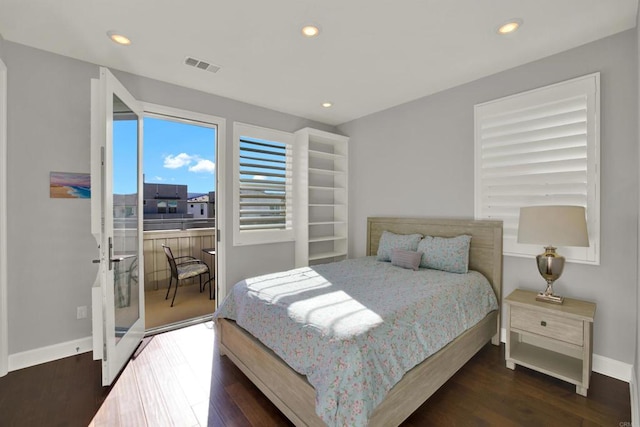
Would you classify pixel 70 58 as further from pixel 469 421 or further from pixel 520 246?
pixel 520 246

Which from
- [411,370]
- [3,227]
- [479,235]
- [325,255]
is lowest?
[411,370]

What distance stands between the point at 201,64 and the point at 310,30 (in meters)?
1.19

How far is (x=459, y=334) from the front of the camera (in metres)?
2.20

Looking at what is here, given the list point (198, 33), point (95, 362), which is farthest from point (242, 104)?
point (95, 362)

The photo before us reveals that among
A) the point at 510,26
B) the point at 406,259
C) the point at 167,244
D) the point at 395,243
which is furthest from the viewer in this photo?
the point at 167,244

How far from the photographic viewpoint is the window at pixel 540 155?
2.33 metres

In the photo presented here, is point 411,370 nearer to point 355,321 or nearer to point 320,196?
point 355,321

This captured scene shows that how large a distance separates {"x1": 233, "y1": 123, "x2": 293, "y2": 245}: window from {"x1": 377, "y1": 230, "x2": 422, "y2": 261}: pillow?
4.50ft

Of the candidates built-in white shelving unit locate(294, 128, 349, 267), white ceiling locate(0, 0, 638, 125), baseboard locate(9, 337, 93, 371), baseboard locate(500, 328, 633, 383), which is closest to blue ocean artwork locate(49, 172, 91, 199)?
white ceiling locate(0, 0, 638, 125)

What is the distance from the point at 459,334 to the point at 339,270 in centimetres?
121

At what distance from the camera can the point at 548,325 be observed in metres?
2.18

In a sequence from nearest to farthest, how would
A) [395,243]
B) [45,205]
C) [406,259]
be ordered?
[45,205] < [406,259] < [395,243]

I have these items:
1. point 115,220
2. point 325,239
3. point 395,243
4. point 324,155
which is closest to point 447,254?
point 395,243

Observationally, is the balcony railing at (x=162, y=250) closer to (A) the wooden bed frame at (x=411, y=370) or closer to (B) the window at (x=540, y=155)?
(A) the wooden bed frame at (x=411, y=370)
